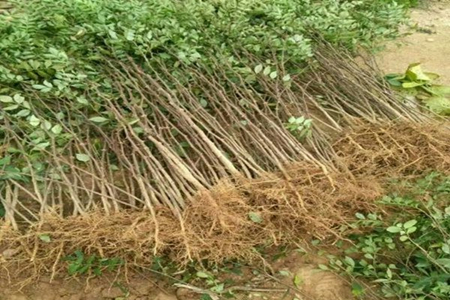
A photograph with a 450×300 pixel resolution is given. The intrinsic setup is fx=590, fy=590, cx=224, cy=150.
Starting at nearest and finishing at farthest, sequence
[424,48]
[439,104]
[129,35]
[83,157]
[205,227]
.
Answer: [205,227] → [83,157] → [129,35] → [439,104] → [424,48]

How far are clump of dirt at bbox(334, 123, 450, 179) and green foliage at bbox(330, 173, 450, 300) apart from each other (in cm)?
25

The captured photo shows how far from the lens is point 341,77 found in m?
3.20

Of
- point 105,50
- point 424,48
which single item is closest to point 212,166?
point 105,50

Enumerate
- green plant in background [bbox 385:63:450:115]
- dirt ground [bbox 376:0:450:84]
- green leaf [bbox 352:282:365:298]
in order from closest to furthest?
green leaf [bbox 352:282:365:298]
green plant in background [bbox 385:63:450:115]
dirt ground [bbox 376:0:450:84]

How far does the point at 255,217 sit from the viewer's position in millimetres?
A: 2209

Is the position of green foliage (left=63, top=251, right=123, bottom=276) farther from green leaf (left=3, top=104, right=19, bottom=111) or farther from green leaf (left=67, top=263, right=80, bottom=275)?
green leaf (left=3, top=104, right=19, bottom=111)

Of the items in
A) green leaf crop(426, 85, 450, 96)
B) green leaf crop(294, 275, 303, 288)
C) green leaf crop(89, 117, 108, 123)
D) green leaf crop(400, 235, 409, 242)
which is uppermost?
green leaf crop(400, 235, 409, 242)

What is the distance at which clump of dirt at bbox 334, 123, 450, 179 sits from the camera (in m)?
2.62

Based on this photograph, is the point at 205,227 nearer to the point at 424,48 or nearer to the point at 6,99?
the point at 6,99

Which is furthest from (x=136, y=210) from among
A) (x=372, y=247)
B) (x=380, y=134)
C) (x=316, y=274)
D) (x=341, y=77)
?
(x=341, y=77)

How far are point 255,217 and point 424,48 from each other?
245 cm

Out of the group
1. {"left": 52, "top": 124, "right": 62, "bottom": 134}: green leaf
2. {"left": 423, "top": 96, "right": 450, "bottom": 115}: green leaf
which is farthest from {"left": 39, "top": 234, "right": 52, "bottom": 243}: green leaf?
{"left": 423, "top": 96, "right": 450, "bottom": 115}: green leaf

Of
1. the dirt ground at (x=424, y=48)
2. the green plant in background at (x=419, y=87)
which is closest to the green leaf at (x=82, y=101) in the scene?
the green plant in background at (x=419, y=87)

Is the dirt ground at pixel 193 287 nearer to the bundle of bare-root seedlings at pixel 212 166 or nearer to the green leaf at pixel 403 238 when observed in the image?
the bundle of bare-root seedlings at pixel 212 166
